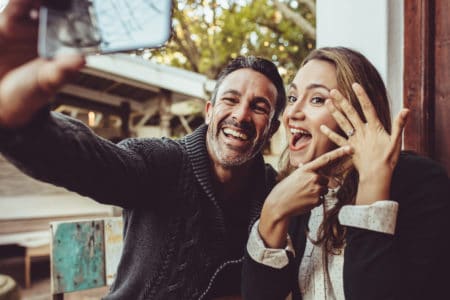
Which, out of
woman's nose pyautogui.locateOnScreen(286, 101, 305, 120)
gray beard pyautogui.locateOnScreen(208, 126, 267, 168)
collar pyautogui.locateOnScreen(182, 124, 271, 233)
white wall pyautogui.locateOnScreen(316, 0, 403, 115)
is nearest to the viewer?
woman's nose pyautogui.locateOnScreen(286, 101, 305, 120)

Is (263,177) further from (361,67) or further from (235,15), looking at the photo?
(235,15)

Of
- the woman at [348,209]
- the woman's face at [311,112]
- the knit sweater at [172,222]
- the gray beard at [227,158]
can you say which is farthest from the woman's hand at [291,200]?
the gray beard at [227,158]

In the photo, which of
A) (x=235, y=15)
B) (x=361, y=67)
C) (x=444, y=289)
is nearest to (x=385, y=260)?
(x=444, y=289)

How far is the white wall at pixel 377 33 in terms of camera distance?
2123 millimetres

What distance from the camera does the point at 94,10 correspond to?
0.61 metres

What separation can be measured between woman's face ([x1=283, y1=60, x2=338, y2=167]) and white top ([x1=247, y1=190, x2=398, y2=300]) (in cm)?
21

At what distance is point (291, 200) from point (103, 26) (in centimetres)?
99

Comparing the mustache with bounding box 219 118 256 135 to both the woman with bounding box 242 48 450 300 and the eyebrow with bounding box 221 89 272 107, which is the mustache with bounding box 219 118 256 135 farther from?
the woman with bounding box 242 48 450 300

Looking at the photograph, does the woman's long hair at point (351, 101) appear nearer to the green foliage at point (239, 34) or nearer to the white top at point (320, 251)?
the white top at point (320, 251)

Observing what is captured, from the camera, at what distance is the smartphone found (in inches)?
22.9

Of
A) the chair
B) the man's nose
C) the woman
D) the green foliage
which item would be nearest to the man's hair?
the man's nose

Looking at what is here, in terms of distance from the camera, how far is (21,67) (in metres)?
0.72

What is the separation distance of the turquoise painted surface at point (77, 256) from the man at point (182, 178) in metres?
1.01

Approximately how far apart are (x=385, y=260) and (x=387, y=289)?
8 cm
